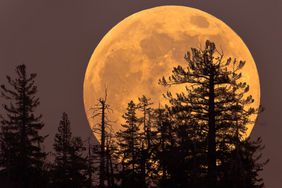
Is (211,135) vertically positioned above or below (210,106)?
below

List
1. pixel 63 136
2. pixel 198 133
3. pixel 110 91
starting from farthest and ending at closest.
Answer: pixel 63 136
pixel 110 91
pixel 198 133

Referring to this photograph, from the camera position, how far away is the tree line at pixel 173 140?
32.9m

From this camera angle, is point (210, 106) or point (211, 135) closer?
point (211, 135)

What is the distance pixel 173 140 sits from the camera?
1411 inches

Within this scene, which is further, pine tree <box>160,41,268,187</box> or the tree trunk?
pine tree <box>160,41,268,187</box>

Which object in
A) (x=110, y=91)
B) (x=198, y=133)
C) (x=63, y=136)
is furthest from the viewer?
(x=63, y=136)

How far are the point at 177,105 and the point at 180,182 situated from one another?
500 centimetres

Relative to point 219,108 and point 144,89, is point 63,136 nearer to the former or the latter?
point 144,89

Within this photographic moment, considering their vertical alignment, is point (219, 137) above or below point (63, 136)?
below

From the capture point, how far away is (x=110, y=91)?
48.5 metres

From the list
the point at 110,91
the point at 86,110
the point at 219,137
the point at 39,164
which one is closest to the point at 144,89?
the point at 110,91

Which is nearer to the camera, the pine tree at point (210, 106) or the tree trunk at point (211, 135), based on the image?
the tree trunk at point (211, 135)

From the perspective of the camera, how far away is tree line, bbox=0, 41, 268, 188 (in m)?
32.9

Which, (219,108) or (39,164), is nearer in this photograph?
(219,108)
